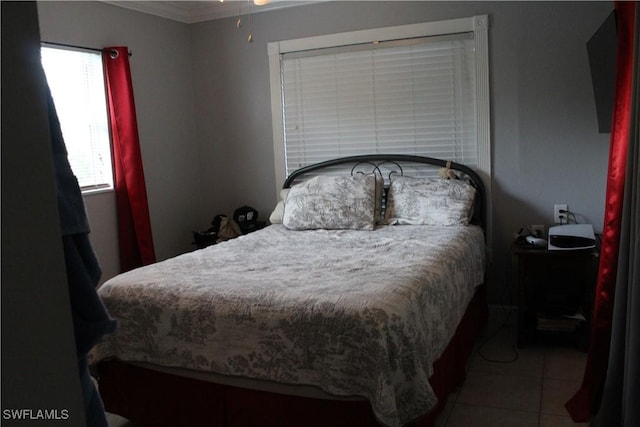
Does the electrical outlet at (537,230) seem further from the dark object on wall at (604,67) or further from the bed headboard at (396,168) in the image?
the dark object on wall at (604,67)

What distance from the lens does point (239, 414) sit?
2297 mm

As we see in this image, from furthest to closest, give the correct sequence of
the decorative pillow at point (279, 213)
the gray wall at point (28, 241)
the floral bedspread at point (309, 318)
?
the decorative pillow at point (279, 213), the floral bedspread at point (309, 318), the gray wall at point (28, 241)

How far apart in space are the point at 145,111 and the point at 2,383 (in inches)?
153

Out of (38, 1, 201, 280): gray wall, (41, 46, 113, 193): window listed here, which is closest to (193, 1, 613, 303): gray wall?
(38, 1, 201, 280): gray wall

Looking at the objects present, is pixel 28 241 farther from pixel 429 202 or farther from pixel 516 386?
pixel 429 202

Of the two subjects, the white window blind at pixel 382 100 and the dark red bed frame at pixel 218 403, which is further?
the white window blind at pixel 382 100

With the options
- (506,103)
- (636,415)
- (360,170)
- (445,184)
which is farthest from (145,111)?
(636,415)

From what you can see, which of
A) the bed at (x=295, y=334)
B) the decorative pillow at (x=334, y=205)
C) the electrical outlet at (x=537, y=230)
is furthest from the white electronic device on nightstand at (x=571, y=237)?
the decorative pillow at (x=334, y=205)

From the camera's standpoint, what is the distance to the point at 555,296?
3.38 metres

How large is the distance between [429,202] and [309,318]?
1.85m

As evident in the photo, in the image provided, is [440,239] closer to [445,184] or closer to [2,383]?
[445,184]

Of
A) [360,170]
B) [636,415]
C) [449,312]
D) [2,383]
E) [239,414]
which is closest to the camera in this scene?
[2,383]

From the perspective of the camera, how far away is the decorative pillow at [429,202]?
3.65 meters

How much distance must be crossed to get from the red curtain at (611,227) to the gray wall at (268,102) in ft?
4.93
